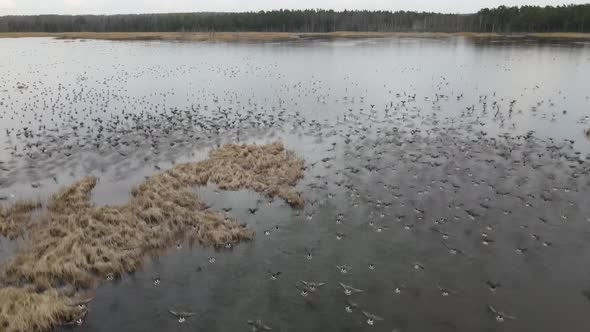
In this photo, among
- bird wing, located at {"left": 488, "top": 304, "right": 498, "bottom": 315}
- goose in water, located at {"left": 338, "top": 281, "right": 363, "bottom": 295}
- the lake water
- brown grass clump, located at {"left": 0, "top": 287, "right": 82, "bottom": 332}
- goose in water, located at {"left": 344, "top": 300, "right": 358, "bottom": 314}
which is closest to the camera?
brown grass clump, located at {"left": 0, "top": 287, "right": 82, "bottom": 332}

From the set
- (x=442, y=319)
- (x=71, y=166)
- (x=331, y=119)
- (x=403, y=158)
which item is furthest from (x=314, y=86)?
(x=442, y=319)

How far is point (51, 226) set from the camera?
17688 millimetres

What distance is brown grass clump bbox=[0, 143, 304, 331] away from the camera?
1451 centimetres

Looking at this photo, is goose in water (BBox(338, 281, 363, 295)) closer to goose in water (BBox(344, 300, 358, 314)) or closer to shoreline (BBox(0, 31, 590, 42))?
goose in water (BBox(344, 300, 358, 314))

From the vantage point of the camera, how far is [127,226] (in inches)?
694

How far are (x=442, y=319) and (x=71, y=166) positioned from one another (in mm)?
22972

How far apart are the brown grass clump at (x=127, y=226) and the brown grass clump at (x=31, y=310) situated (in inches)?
1.7

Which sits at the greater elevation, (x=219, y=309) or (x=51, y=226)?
(x=51, y=226)

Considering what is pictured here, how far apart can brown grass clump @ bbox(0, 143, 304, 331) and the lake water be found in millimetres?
891

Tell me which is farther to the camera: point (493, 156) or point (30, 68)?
point (30, 68)

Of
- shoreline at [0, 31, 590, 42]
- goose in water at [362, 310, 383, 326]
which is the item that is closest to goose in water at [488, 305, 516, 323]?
goose in water at [362, 310, 383, 326]

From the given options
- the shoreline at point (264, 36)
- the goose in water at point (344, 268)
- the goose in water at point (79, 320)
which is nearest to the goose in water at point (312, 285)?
the goose in water at point (344, 268)

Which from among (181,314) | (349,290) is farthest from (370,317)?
(181,314)

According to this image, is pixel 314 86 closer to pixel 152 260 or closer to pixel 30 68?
pixel 152 260
